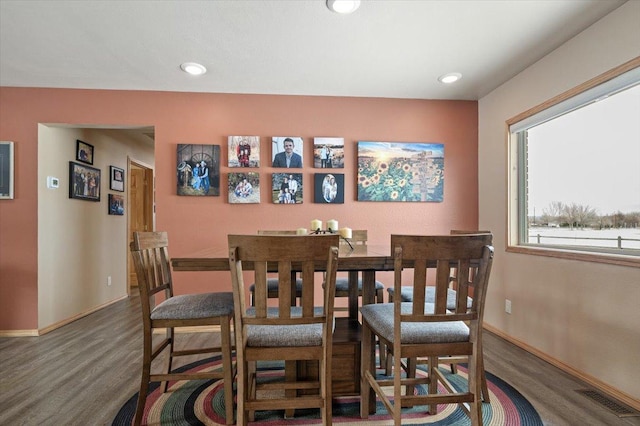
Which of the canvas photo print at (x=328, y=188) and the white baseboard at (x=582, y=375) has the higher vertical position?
the canvas photo print at (x=328, y=188)

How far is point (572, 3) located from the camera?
1.97 meters

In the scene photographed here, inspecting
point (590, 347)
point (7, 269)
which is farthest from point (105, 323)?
point (590, 347)

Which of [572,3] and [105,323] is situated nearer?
[572,3]

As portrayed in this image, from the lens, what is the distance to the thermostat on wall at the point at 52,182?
3.29 metres

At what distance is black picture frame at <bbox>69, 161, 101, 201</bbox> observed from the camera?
359 centimetres

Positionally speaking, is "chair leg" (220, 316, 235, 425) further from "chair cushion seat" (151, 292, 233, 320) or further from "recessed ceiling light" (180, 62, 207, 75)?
"recessed ceiling light" (180, 62, 207, 75)

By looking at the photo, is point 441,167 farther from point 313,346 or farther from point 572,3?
point 313,346

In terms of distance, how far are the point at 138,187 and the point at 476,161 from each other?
513 cm

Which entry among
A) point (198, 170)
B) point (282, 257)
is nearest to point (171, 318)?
point (282, 257)

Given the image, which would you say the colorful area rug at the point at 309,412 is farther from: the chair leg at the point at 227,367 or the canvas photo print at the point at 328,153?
the canvas photo print at the point at 328,153

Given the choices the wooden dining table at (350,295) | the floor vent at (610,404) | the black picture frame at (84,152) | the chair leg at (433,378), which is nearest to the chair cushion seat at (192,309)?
the wooden dining table at (350,295)

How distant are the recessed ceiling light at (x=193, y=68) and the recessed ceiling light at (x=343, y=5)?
4.35ft

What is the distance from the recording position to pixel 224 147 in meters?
3.37

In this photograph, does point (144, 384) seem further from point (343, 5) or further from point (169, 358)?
point (343, 5)
